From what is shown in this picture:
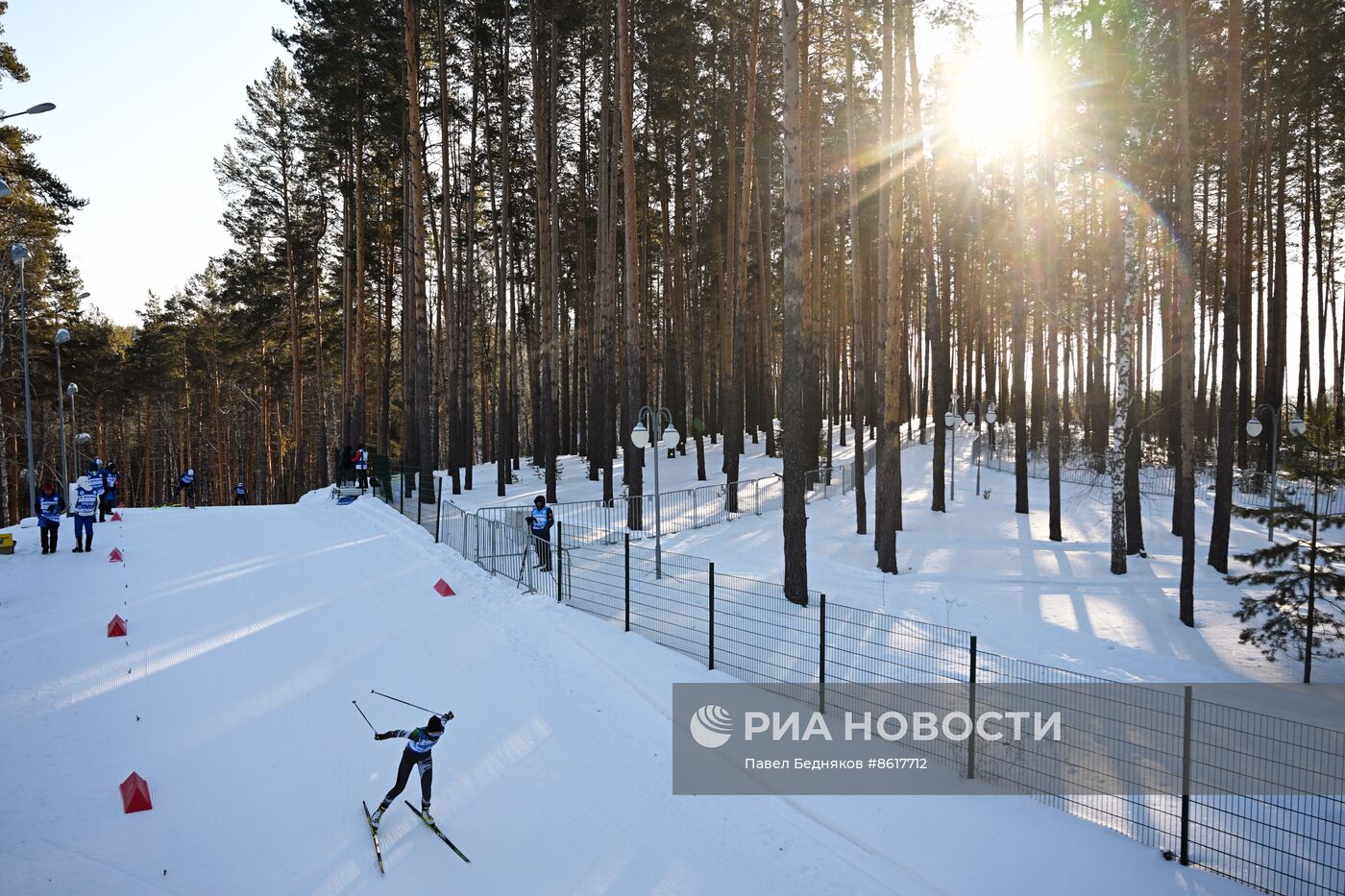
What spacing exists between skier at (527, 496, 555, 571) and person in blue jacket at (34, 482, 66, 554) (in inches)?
434

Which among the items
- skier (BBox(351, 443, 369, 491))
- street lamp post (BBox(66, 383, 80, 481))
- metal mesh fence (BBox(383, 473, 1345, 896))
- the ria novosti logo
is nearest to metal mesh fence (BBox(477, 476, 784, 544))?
metal mesh fence (BBox(383, 473, 1345, 896))

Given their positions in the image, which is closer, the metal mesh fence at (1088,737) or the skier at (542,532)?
the metal mesh fence at (1088,737)

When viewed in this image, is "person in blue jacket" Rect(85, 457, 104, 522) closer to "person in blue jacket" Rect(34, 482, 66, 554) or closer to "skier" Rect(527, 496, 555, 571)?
"person in blue jacket" Rect(34, 482, 66, 554)

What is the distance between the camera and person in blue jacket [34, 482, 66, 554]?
50.7 feet

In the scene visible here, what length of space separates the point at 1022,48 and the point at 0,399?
141ft

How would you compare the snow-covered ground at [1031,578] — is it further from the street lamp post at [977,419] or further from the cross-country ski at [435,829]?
the cross-country ski at [435,829]

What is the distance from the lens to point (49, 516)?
619 inches

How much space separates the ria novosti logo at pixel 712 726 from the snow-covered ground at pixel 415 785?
1.21ft

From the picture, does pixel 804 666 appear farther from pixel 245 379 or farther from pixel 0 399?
pixel 245 379

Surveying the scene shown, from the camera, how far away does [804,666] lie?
961cm

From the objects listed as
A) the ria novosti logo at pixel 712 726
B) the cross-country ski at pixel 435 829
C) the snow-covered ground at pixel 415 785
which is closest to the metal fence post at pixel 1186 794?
the snow-covered ground at pixel 415 785

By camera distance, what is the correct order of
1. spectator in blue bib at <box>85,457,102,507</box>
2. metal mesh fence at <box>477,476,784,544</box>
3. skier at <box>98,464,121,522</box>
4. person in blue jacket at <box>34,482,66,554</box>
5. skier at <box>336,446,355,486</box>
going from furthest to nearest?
skier at <box>336,446,355,486</box>, skier at <box>98,464,121,522</box>, metal mesh fence at <box>477,476,784,544</box>, spectator in blue bib at <box>85,457,102,507</box>, person in blue jacket at <box>34,482,66,554</box>

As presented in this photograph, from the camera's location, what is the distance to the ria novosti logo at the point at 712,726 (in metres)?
7.48

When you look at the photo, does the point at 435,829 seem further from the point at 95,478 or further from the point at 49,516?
the point at 95,478
